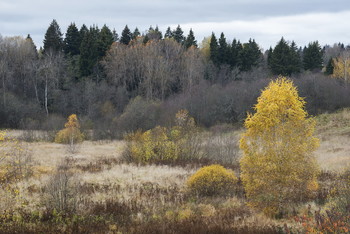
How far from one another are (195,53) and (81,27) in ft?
77.1

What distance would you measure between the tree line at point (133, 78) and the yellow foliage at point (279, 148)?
3279 centimetres

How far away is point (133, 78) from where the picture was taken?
56031 mm

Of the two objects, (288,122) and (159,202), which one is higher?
(288,122)

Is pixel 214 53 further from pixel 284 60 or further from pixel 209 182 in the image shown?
pixel 209 182

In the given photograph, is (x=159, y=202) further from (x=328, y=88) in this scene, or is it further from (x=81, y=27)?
(x=81, y=27)

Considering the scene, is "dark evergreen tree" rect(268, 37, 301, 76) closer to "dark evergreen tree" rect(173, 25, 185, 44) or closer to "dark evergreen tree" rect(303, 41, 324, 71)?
"dark evergreen tree" rect(303, 41, 324, 71)

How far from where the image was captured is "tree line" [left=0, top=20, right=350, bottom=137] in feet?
154

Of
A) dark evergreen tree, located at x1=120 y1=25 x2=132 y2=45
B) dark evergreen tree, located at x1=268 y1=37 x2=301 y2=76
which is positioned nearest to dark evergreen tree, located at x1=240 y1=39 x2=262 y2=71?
dark evergreen tree, located at x1=268 y1=37 x2=301 y2=76

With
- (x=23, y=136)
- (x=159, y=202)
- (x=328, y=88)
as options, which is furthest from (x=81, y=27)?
(x=159, y=202)

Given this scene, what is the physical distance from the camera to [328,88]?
149 ft

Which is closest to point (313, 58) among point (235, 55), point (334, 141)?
point (235, 55)

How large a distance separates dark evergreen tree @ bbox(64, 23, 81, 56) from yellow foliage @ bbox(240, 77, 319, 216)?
5669 cm

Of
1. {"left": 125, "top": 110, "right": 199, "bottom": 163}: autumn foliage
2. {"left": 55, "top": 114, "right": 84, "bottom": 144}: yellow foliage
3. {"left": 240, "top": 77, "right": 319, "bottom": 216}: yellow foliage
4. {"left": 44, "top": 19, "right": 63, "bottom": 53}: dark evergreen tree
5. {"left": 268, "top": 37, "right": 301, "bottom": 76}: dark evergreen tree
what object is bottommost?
{"left": 55, "top": 114, "right": 84, "bottom": 144}: yellow foliage

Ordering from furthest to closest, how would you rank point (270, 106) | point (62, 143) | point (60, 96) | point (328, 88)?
point (60, 96)
point (328, 88)
point (62, 143)
point (270, 106)
